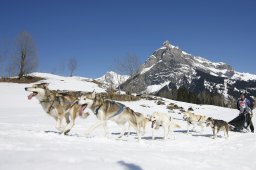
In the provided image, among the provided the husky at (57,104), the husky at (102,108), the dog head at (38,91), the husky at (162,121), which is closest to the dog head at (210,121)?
the husky at (162,121)

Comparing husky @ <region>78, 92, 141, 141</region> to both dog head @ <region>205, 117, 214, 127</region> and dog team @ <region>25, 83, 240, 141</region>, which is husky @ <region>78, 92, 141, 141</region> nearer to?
dog team @ <region>25, 83, 240, 141</region>

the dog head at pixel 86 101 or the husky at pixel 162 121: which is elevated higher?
the dog head at pixel 86 101

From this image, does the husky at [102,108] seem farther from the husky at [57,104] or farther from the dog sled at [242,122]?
the dog sled at [242,122]

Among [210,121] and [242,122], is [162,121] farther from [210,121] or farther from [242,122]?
[242,122]

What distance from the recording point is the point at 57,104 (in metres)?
10.5

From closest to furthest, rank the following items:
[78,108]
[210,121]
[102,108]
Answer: [78,108] < [102,108] < [210,121]

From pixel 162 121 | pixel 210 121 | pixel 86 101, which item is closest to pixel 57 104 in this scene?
pixel 86 101

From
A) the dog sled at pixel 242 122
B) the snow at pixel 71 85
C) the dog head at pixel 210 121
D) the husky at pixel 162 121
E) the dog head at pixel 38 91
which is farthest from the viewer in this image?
the snow at pixel 71 85

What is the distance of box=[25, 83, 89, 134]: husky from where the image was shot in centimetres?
1035

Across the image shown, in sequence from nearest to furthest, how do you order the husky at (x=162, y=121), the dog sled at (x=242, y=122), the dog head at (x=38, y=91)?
the dog head at (x=38, y=91) → the husky at (x=162, y=121) → the dog sled at (x=242, y=122)

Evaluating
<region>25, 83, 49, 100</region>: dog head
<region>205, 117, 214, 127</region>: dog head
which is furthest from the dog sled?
<region>25, 83, 49, 100</region>: dog head

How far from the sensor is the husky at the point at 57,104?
10.4 meters

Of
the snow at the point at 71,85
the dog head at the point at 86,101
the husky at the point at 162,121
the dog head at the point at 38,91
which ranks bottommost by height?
the husky at the point at 162,121

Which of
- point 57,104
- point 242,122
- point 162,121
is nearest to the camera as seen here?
point 57,104
